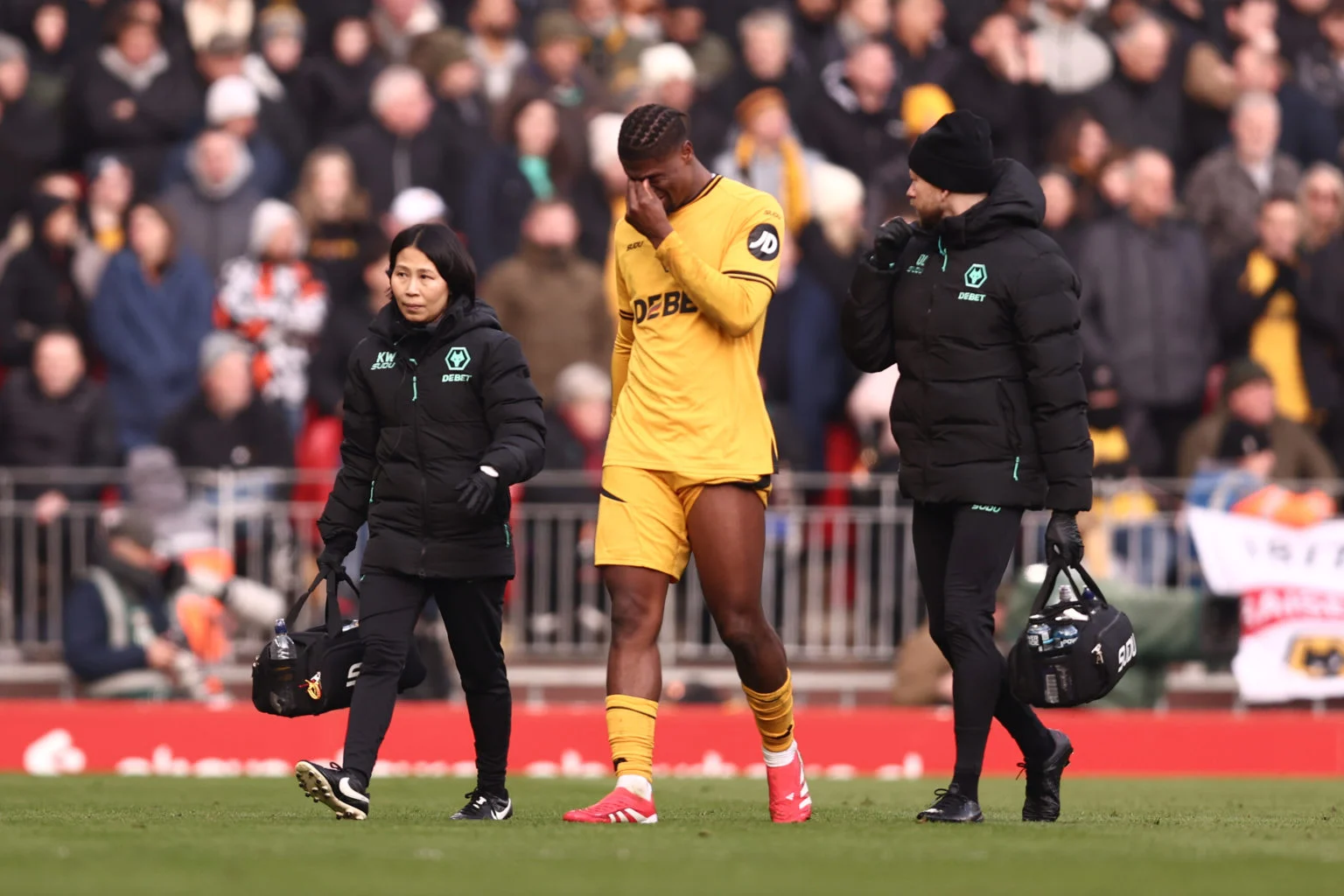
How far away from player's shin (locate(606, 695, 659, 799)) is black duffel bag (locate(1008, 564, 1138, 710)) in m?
1.36

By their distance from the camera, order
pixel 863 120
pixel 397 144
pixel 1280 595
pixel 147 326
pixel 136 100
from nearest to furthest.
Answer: pixel 1280 595 < pixel 147 326 < pixel 397 144 < pixel 863 120 < pixel 136 100

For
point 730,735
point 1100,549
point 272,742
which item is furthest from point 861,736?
point 272,742

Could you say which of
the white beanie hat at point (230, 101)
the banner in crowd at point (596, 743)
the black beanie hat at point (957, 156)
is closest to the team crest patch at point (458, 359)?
the black beanie hat at point (957, 156)

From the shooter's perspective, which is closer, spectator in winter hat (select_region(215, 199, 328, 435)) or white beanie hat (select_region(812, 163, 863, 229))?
spectator in winter hat (select_region(215, 199, 328, 435))

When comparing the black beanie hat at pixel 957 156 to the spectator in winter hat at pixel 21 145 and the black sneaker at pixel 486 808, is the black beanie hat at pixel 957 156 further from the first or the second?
the spectator in winter hat at pixel 21 145

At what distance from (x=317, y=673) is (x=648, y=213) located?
212 centimetres

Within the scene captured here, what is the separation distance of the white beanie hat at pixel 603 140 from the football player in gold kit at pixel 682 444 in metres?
8.68

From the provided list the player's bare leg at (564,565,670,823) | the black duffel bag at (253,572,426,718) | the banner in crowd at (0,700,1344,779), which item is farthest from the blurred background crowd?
the player's bare leg at (564,565,670,823)

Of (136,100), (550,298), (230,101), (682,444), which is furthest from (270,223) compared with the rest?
(682,444)

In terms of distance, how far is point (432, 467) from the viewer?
29.8ft

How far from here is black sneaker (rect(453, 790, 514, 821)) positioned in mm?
9250

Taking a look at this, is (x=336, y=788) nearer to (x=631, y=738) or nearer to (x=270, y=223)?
(x=631, y=738)

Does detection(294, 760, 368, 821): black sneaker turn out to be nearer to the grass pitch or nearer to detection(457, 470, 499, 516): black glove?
the grass pitch

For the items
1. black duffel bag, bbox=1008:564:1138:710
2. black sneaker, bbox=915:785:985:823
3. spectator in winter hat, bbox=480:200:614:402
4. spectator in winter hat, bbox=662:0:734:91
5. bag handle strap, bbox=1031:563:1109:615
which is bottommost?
black sneaker, bbox=915:785:985:823
